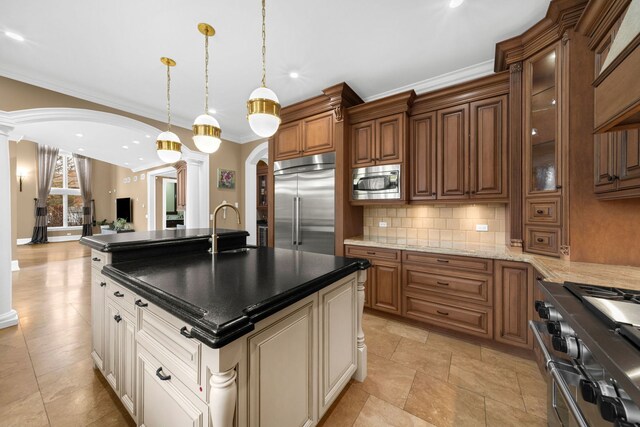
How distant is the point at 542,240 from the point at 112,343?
127 inches

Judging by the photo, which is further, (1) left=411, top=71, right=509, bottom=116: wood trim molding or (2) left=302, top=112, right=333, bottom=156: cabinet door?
(2) left=302, top=112, right=333, bottom=156: cabinet door

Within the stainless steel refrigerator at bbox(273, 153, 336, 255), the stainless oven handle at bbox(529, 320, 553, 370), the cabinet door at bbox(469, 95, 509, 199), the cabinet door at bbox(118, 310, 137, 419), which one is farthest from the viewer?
the stainless steel refrigerator at bbox(273, 153, 336, 255)

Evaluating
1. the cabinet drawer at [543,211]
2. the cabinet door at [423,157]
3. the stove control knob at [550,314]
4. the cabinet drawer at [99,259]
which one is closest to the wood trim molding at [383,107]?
the cabinet door at [423,157]

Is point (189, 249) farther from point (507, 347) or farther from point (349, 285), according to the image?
point (507, 347)

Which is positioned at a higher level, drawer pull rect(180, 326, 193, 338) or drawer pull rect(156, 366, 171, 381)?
drawer pull rect(180, 326, 193, 338)

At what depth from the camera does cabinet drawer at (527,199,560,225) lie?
185 cm

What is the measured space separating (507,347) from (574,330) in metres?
1.72

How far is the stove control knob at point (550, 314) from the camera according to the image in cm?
103

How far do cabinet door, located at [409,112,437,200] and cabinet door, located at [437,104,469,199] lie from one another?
73 millimetres

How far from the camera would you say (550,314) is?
3.48ft

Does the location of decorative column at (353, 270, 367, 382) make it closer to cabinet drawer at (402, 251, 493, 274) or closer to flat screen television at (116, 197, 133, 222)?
cabinet drawer at (402, 251, 493, 274)

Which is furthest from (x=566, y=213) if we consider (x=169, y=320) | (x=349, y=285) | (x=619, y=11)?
(x=169, y=320)

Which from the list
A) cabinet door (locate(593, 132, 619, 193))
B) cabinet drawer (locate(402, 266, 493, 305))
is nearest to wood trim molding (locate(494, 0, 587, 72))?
cabinet door (locate(593, 132, 619, 193))

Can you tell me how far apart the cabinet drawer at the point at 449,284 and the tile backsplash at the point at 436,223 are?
431mm
